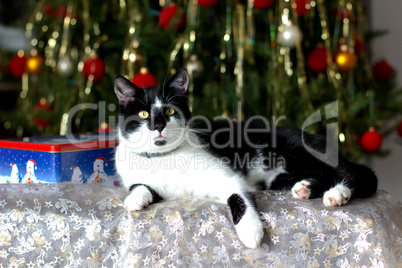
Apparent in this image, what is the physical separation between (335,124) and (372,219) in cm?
69

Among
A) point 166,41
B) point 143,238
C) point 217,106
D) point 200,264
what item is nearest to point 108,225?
point 143,238

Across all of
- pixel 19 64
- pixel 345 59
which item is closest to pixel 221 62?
pixel 345 59

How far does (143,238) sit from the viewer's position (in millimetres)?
788

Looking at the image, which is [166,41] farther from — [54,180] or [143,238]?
[143,238]

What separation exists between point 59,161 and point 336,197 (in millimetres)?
685

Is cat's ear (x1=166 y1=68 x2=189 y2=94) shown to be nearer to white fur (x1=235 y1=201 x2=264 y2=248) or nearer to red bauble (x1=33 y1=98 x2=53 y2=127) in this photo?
white fur (x1=235 y1=201 x2=264 y2=248)

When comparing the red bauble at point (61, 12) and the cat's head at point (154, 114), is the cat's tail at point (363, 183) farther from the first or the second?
the red bauble at point (61, 12)

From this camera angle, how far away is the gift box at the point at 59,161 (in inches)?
39.6

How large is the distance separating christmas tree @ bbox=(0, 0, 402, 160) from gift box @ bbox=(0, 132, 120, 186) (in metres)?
0.29

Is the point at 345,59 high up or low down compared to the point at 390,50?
down

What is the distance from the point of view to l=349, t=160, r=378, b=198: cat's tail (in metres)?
0.94

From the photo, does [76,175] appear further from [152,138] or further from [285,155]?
[285,155]

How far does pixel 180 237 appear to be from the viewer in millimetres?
790

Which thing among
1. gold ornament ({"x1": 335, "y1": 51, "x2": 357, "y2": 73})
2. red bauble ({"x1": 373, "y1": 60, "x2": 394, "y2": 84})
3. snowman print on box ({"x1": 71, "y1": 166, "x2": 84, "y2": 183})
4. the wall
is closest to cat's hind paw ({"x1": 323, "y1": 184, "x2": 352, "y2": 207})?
snowman print on box ({"x1": 71, "y1": 166, "x2": 84, "y2": 183})
